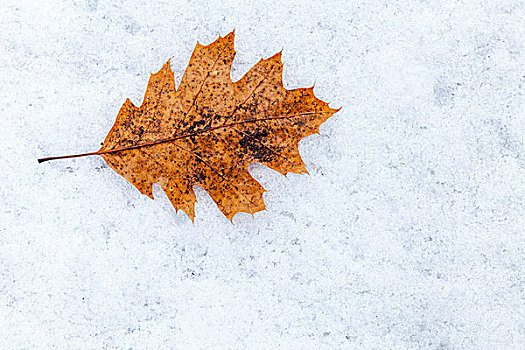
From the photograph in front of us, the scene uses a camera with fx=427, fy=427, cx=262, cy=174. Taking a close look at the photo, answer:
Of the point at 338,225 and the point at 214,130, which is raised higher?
the point at 214,130

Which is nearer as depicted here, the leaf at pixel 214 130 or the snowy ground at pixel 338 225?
the leaf at pixel 214 130

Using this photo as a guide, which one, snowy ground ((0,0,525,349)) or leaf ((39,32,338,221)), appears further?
snowy ground ((0,0,525,349))

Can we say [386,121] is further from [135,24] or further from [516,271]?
[135,24]
